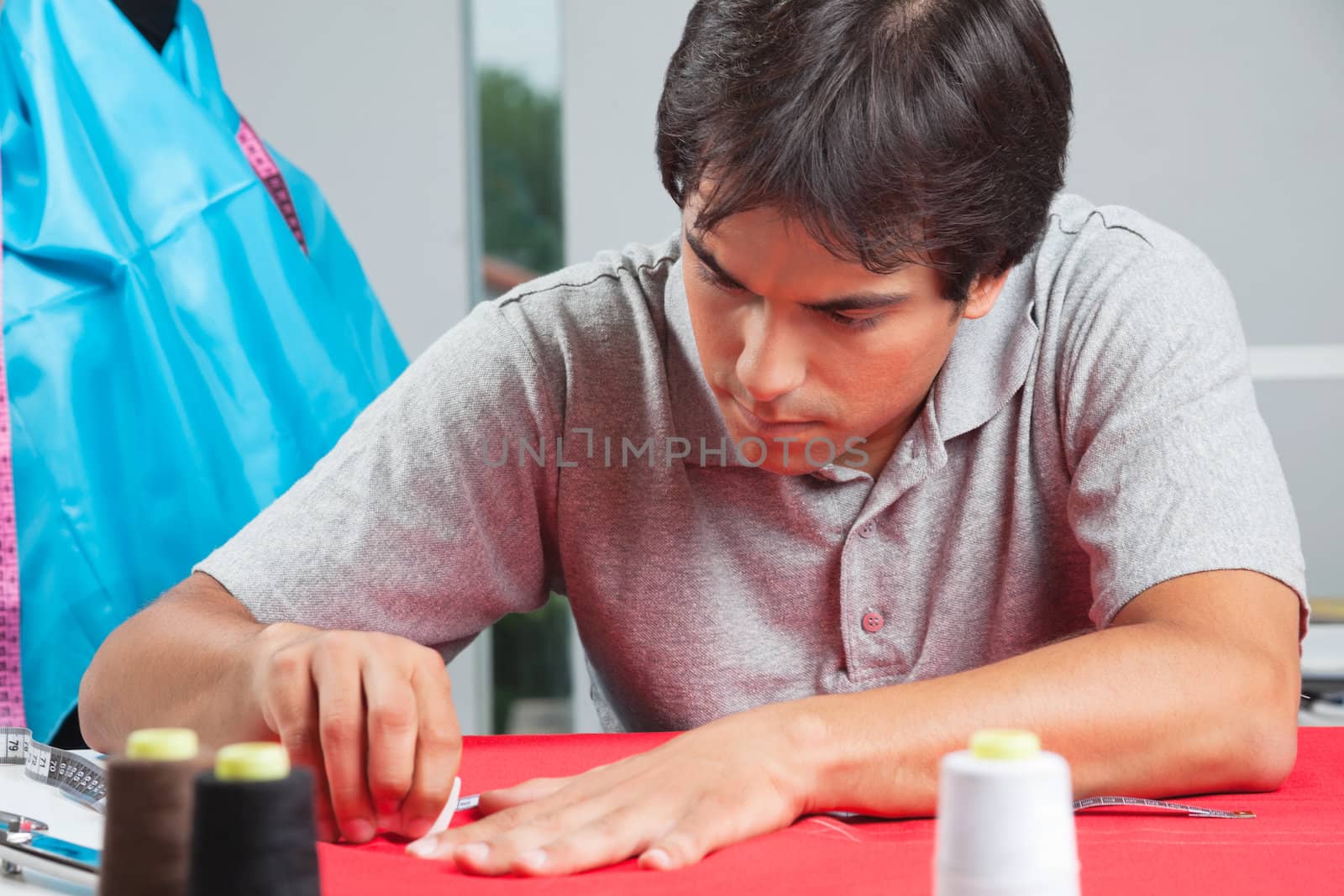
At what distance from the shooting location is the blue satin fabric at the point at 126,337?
128 centimetres

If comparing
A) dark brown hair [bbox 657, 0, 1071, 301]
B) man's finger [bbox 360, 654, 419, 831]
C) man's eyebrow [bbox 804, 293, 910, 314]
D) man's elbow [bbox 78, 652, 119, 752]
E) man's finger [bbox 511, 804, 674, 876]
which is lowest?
man's elbow [bbox 78, 652, 119, 752]

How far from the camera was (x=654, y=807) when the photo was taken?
0.69 meters

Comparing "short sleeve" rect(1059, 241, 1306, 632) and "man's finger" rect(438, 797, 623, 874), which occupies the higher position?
"short sleeve" rect(1059, 241, 1306, 632)

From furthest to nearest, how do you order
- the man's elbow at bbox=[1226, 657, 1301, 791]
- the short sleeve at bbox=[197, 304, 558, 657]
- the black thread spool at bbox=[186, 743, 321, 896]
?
the short sleeve at bbox=[197, 304, 558, 657] → the man's elbow at bbox=[1226, 657, 1301, 791] → the black thread spool at bbox=[186, 743, 321, 896]

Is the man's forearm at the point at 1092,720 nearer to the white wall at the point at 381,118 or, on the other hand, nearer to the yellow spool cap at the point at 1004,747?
the yellow spool cap at the point at 1004,747

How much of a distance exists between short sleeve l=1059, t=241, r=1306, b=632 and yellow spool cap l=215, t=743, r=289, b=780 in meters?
0.70

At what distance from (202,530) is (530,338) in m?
0.41

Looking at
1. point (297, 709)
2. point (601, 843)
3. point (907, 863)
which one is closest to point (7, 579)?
point (297, 709)

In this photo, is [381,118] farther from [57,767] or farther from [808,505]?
[57,767]

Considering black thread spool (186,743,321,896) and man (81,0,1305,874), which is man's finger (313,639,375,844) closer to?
man (81,0,1305,874)

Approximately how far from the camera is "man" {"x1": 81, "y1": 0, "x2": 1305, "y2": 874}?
0.76m

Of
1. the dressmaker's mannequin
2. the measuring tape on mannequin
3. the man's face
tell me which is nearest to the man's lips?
the man's face

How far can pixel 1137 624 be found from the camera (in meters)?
0.88

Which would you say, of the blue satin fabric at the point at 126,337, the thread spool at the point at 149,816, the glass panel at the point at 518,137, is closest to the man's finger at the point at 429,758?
the thread spool at the point at 149,816
